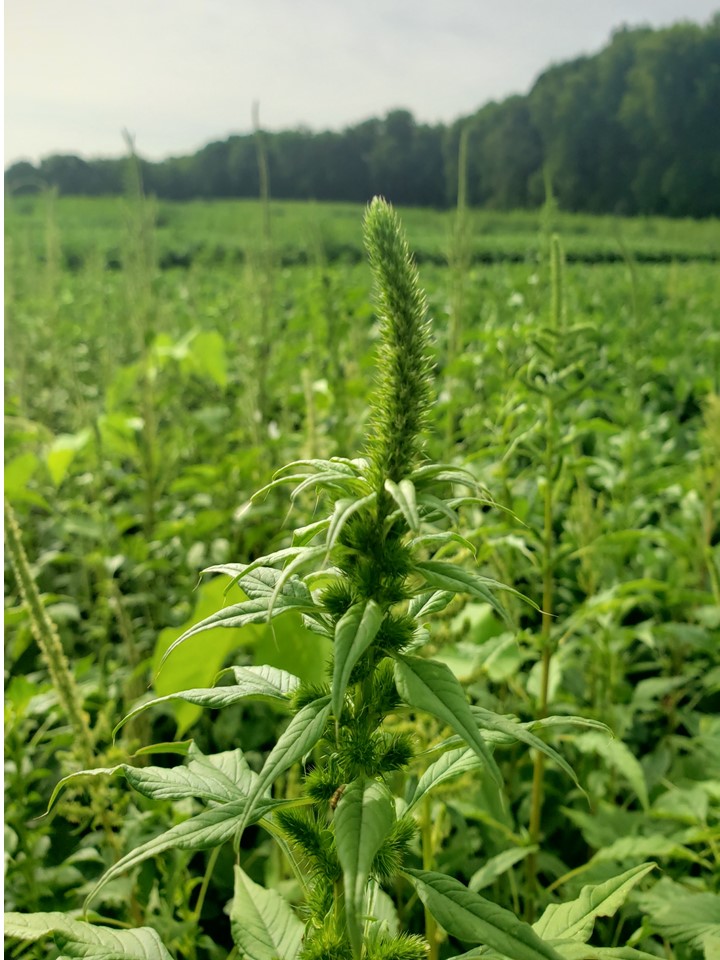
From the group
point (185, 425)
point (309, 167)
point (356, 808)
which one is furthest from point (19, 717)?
point (309, 167)

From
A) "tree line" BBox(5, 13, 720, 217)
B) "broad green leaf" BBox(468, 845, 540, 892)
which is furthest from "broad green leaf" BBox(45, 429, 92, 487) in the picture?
"tree line" BBox(5, 13, 720, 217)

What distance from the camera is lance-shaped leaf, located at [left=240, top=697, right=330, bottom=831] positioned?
0.63 m

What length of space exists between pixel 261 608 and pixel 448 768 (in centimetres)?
35

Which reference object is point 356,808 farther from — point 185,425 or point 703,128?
point 703,128

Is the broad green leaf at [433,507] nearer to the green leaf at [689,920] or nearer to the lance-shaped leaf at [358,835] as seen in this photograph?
the lance-shaped leaf at [358,835]

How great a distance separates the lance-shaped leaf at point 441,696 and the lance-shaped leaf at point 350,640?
0.19ft

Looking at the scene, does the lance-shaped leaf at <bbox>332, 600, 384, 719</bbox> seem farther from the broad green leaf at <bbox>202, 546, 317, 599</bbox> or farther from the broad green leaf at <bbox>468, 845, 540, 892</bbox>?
the broad green leaf at <bbox>468, 845, 540, 892</bbox>

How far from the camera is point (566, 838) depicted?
2.37 metres

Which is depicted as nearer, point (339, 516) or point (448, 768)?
point (339, 516)

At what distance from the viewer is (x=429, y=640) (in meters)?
1.23

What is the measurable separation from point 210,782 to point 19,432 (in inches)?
113

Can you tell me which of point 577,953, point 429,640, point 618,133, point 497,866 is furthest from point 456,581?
point 618,133

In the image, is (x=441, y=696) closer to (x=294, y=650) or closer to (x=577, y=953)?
(x=577, y=953)

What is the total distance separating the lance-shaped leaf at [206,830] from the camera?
0.67 m
